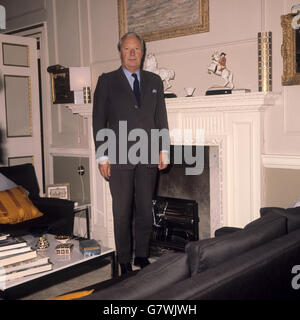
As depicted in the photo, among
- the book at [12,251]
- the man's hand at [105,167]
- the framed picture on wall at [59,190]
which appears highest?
the man's hand at [105,167]

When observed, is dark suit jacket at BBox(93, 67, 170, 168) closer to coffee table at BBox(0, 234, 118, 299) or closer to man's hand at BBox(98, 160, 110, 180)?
man's hand at BBox(98, 160, 110, 180)

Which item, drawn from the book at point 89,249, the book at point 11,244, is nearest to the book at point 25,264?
the book at point 11,244

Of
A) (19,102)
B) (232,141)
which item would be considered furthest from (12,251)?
(19,102)

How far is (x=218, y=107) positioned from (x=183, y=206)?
1.01 m

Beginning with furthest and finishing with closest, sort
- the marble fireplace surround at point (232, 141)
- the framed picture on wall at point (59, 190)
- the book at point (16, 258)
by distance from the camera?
the framed picture on wall at point (59, 190)
the marble fireplace surround at point (232, 141)
the book at point (16, 258)

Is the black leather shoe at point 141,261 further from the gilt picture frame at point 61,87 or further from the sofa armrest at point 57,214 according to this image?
the gilt picture frame at point 61,87

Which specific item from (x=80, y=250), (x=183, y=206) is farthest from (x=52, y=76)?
(x=80, y=250)

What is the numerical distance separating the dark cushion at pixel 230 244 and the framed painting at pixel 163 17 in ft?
7.40

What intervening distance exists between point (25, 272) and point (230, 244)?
1.34 metres

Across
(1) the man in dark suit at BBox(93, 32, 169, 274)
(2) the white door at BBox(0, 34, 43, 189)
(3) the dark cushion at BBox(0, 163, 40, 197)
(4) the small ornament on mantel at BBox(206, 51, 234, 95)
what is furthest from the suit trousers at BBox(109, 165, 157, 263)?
(2) the white door at BBox(0, 34, 43, 189)

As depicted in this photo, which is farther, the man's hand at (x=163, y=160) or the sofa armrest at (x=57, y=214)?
the sofa armrest at (x=57, y=214)

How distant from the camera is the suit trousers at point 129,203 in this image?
3.14 metres

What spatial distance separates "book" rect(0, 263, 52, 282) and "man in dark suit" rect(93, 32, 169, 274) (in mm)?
934

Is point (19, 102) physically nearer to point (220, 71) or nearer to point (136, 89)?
point (136, 89)
